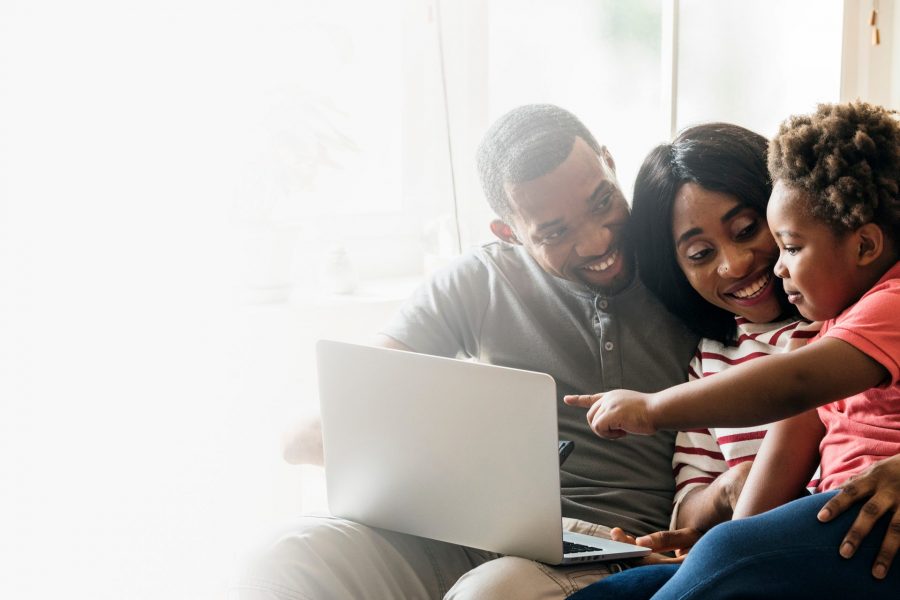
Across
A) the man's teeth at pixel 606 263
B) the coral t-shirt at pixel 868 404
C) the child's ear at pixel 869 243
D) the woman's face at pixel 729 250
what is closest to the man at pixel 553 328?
the man's teeth at pixel 606 263

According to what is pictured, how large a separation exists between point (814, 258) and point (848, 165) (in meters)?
0.11

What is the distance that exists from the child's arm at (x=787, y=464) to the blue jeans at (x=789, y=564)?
279 millimetres

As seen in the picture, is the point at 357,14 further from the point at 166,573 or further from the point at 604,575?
the point at 604,575

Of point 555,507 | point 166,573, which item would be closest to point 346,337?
point 166,573

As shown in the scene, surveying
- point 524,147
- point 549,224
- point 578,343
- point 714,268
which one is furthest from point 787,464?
point 524,147

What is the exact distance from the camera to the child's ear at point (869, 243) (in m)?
1.13

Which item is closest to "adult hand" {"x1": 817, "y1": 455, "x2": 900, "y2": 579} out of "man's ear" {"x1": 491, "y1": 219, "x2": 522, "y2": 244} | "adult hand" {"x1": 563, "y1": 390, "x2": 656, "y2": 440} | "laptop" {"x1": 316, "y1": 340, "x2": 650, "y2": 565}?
"adult hand" {"x1": 563, "y1": 390, "x2": 656, "y2": 440}

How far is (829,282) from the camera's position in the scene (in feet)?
3.79

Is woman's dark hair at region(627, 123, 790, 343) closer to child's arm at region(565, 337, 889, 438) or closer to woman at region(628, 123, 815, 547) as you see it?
woman at region(628, 123, 815, 547)

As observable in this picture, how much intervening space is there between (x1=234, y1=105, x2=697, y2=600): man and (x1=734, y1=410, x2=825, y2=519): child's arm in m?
0.22

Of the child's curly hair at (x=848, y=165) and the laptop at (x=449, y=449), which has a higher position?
the child's curly hair at (x=848, y=165)

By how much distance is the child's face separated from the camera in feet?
3.75

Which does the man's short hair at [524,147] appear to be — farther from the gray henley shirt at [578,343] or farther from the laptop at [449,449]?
the laptop at [449,449]

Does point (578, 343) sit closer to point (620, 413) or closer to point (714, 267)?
point (714, 267)
